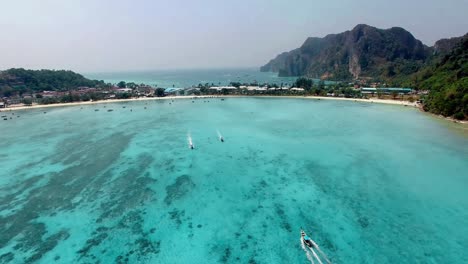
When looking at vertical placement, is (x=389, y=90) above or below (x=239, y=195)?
above

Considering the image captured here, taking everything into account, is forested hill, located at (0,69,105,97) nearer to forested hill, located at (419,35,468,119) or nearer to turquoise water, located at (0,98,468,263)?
turquoise water, located at (0,98,468,263)

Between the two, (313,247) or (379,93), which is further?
(379,93)

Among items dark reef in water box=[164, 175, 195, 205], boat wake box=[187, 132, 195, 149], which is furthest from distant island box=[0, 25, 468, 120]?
dark reef in water box=[164, 175, 195, 205]

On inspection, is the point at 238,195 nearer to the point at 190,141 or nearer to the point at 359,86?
the point at 190,141

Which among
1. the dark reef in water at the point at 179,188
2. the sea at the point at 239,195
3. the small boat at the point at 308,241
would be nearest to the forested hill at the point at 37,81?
the sea at the point at 239,195

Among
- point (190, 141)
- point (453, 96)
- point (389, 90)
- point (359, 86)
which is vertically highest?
point (359, 86)

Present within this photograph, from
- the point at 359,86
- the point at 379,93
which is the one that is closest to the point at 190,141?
the point at 379,93
